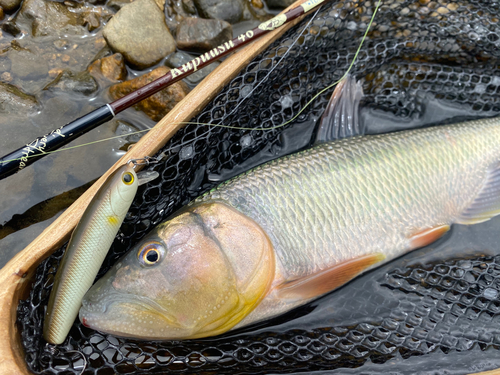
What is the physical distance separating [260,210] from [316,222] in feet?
0.86

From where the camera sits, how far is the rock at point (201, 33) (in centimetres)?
221

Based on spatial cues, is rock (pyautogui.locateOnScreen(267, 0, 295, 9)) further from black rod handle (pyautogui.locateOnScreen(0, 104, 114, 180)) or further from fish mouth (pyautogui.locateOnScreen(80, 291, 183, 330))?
fish mouth (pyautogui.locateOnScreen(80, 291, 183, 330))

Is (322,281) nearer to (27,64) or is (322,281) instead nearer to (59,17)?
(27,64)

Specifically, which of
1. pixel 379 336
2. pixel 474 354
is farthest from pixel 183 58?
pixel 474 354

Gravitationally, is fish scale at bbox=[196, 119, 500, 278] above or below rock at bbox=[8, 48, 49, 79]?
below

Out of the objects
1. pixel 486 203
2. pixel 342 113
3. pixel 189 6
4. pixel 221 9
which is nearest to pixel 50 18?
pixel 189 6

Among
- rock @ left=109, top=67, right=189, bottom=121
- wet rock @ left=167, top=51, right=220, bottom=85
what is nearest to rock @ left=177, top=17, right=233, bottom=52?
wet rock @ left=167, top=51, right=220, bottom=85

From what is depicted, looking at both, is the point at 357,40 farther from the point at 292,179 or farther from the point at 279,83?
the point at 292,179

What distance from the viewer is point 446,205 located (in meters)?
1.78

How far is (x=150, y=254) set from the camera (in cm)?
139

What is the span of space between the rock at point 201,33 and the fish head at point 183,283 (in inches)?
50.2

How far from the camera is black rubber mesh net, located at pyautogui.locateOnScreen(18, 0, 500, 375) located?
152 cm

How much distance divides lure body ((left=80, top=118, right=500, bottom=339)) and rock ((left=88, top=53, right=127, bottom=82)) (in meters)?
1.12

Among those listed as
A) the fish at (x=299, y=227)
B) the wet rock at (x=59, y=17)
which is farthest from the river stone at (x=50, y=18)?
the fish at (x=299, y=227)
